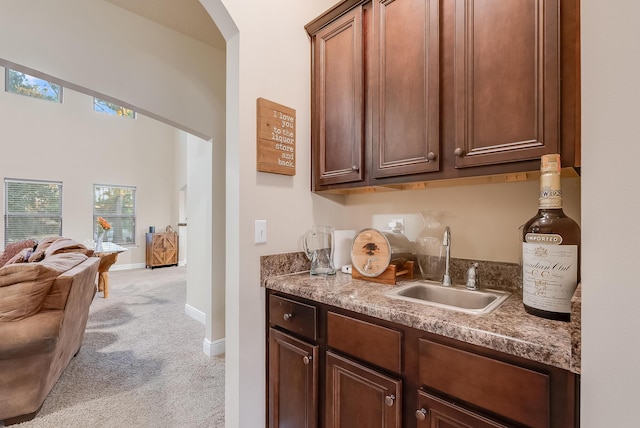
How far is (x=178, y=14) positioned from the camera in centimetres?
228

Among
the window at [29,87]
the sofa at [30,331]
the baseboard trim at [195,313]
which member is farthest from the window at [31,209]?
the sofa at [30,331]

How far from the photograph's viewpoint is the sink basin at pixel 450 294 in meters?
1.21

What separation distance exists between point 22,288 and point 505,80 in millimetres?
2756

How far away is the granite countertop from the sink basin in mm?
57

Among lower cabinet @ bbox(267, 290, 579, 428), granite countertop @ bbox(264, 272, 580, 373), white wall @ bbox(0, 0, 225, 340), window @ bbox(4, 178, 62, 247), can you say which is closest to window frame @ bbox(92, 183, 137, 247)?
window @ bbox(4, 178, 62, 247)

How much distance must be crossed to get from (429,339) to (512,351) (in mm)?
231

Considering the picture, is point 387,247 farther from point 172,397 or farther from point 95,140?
point 95,140

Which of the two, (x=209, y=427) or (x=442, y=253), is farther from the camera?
(x=209, y=427)

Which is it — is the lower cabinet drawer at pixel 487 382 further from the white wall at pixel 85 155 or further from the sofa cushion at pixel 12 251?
the white wall at pixel 85 155

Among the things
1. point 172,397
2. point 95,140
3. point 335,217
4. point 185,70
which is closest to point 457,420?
point 335,217

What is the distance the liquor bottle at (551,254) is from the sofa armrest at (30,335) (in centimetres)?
260

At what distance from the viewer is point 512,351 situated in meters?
0.75

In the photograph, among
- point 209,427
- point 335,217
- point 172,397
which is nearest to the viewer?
point 209,427

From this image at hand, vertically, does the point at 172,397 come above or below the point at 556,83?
below
